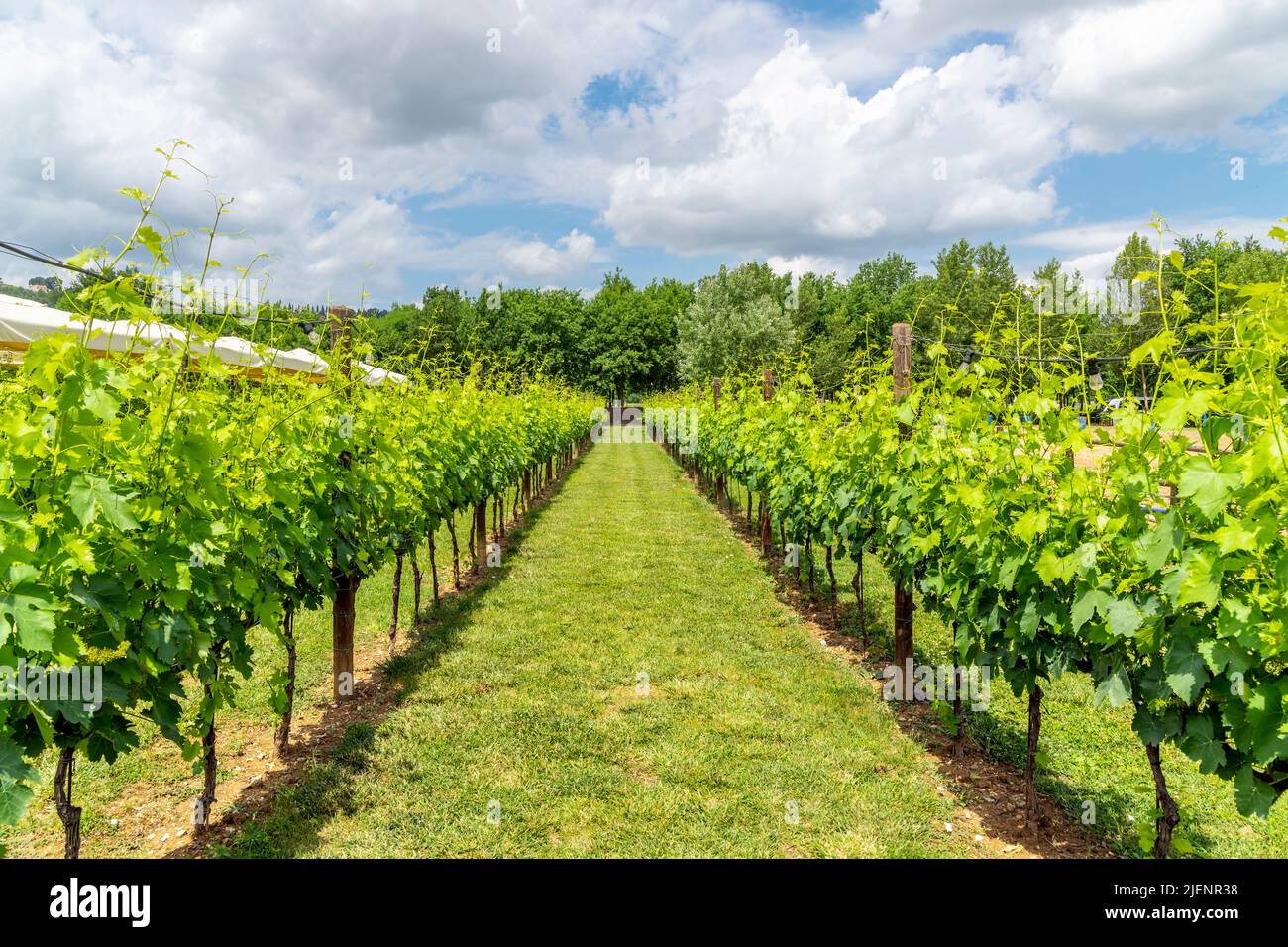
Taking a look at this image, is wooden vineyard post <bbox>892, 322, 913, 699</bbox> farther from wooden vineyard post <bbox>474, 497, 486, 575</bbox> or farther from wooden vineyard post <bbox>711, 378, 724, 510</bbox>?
wooden vineyard post <bbox>711, 378, 724, 510</bbox>

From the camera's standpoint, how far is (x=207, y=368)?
9.90 ft

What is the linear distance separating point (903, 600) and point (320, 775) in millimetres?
3974

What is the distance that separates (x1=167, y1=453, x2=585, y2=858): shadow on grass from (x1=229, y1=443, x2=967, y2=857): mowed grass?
2 centimetres

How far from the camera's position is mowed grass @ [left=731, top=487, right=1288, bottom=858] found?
3.68 m

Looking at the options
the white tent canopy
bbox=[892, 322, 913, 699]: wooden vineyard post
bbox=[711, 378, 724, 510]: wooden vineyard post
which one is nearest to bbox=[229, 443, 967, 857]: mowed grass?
bbox=[892, 322, 913, 699]: wooden vineyard post

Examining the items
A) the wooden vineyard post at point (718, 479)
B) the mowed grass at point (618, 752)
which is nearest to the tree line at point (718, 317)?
the wooden vineyard post at point (718, 479)

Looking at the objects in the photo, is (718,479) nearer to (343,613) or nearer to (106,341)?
(343,613)

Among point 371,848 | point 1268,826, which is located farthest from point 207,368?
point 1268,826

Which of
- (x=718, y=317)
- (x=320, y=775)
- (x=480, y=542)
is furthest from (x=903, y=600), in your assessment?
(x=718, y=317)

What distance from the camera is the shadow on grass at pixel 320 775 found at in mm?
3531

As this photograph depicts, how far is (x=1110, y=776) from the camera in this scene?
4.29 meters

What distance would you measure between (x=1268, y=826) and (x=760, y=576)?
18.5 feet

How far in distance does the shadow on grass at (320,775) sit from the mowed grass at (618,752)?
2cm

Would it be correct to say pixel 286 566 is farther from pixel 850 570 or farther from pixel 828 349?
pixel 828 349
